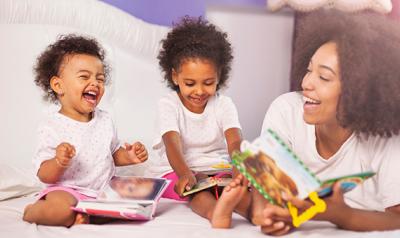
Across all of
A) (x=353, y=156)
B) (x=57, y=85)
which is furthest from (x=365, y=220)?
(x=57, y=85)

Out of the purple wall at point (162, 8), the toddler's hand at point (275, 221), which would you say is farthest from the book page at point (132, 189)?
the purple wall at point (162, 8)

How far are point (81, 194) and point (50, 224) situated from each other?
14cm

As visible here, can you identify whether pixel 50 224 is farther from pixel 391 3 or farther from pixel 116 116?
pixel 391 3

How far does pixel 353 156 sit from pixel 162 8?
1.40 meters

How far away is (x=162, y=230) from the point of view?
3.91 feet

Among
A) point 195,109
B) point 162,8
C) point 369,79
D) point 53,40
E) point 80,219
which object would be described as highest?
point 162,8

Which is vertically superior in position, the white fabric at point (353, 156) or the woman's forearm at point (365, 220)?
the white fabric at point (353, 156)

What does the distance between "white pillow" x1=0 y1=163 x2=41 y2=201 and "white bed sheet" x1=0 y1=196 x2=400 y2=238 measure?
0.71 ft

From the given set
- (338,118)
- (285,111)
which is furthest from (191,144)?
(338,118)

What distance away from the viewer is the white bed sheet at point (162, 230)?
116cm

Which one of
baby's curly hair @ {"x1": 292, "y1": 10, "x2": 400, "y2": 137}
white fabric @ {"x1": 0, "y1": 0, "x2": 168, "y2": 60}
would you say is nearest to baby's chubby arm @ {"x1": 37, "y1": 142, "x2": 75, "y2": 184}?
baby's curly hair @ {"x1": 292, "y1": 10, "x2": 400, "y2": 137}

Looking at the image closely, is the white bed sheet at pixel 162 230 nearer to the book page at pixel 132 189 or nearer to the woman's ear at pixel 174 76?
the book page at pixel 132 189

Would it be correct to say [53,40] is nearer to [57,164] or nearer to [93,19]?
[93,19]

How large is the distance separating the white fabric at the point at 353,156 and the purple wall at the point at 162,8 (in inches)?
45.9
